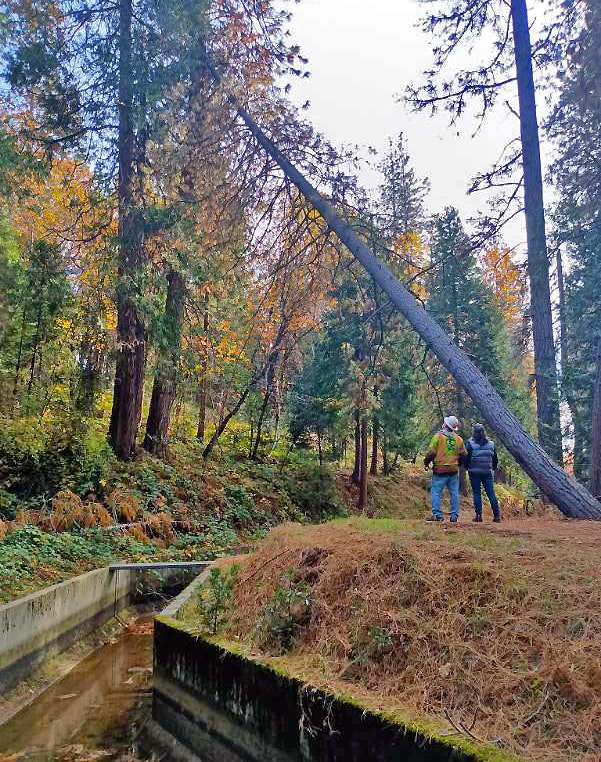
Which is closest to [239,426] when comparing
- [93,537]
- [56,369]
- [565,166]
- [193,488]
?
[193,488]

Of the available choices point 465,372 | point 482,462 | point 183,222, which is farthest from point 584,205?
point 183,222

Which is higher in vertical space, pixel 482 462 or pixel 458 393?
pixel 458 393

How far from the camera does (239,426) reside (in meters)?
23.2

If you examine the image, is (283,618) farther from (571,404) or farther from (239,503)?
(239,503)

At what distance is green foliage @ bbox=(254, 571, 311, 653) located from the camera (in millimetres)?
4840

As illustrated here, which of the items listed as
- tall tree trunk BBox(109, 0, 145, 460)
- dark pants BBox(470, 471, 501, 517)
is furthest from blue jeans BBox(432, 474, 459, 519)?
tall tree trunk BBox(109, 0, 145, 460)

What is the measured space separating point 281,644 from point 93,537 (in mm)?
6490

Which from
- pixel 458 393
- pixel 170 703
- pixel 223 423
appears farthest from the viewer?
pixel 458 393

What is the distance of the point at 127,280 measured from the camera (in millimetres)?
11758

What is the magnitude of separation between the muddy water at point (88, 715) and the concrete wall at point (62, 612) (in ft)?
1.34

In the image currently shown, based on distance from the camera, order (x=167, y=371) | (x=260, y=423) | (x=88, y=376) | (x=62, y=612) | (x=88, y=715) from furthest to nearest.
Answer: (x=260, y=423) → (x=167, y=371) → (x=88, y=376) → (x=62, y=612) → (x=88, y=715)

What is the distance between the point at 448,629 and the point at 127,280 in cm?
976

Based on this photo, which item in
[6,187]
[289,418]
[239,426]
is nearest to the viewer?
[6,187]

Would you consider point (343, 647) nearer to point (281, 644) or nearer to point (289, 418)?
point (281, 644)
